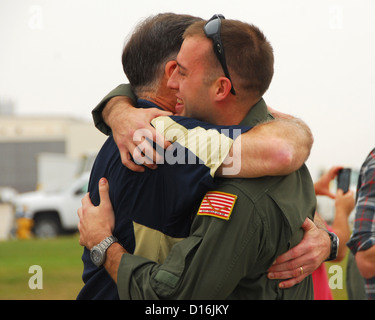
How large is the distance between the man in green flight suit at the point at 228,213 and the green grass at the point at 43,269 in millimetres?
3791

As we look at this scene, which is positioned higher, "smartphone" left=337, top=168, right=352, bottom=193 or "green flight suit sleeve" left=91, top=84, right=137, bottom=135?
"green flight suit sleeve" left=91, top=84, right=137, bottom=135

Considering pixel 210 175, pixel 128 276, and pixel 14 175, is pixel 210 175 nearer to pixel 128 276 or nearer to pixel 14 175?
pixel 128 276

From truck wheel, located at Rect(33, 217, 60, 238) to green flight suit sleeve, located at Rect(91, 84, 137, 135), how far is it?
47.9ft

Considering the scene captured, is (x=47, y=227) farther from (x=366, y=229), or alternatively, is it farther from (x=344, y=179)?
(x=366, y=229)

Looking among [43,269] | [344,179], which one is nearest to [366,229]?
[344,179]

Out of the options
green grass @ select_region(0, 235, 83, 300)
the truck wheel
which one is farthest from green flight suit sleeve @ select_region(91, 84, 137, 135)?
the truck wheel

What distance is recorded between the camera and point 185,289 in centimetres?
167

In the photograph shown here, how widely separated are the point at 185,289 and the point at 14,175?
50.8 meters

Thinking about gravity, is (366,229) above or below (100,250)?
below

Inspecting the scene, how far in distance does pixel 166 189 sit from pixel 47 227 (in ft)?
50.2

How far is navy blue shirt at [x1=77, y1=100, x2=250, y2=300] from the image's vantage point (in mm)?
1702

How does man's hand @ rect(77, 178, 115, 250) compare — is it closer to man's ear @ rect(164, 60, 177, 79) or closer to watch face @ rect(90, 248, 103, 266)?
watch face @ rect(90, 248, 103, 266)

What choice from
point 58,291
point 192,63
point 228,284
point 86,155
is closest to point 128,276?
point 228,284

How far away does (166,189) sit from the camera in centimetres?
176
